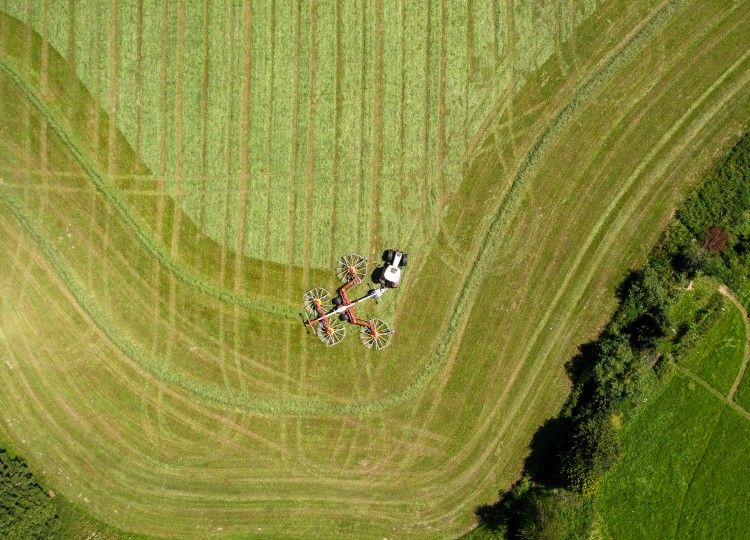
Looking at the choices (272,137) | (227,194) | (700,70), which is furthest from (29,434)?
(700,70)

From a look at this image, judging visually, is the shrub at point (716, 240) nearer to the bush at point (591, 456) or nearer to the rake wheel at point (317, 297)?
the bush at point (591, 456)

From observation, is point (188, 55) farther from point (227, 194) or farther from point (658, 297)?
point (658, 297)

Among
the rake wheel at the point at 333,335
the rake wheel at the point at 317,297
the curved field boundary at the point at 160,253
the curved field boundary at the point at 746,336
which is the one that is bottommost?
the curved field boundary at the point at 746,336

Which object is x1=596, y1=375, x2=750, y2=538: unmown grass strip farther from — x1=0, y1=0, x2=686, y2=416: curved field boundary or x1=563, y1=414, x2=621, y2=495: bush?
x1=0, y1=0, x2=686, y2=416: curved field boundary

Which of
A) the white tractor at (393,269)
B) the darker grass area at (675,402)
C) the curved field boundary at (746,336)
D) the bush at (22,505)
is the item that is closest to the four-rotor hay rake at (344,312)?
the white tractor at (393,269)

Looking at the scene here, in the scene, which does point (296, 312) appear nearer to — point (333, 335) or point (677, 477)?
point (333, 335)

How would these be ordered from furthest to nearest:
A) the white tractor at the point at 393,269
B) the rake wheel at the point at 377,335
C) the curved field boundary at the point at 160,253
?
the curved field boundary at the point at 160,253
the rake wheel at the point at 377,335
the white tractor at the point at 393,269

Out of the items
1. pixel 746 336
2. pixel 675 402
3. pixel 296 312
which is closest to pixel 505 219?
pixel 296 312
